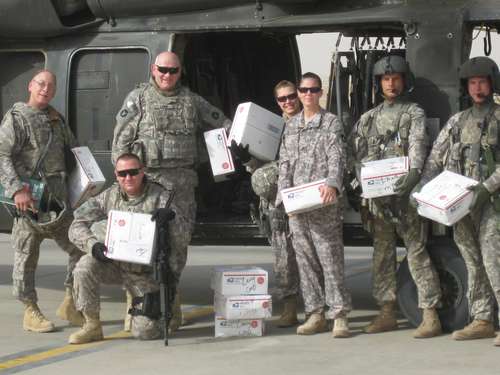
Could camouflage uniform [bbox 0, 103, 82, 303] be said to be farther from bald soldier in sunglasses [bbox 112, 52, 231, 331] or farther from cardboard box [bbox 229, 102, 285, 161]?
cardboard box [bbox 229, 102, 285, 161]

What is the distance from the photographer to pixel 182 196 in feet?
28.5

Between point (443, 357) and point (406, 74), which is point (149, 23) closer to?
point (406, 74)

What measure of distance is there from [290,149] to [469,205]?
1340 millimetres

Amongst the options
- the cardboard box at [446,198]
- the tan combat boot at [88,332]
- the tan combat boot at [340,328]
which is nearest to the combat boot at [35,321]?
the tan combat boot at [88,332]

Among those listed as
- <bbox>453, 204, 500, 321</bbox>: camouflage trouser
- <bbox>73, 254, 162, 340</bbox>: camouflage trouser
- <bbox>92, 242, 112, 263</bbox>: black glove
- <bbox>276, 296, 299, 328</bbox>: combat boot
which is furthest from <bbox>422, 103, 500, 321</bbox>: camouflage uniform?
<bbox>92, 242, 112, 263</bbox>: black glove

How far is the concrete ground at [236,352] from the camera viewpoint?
7219mm

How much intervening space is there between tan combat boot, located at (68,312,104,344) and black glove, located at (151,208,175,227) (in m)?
0.82

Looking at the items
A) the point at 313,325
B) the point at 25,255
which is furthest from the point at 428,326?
the point at 25,255

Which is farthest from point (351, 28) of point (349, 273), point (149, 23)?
point (349, 273)

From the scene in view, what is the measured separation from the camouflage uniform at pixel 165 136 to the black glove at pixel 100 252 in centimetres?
67

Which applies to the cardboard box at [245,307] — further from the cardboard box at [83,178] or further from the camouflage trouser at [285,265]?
the cardboard box at [83,178]

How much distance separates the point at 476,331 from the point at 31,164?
344 cm

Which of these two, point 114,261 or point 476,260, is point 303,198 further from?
point 114,261

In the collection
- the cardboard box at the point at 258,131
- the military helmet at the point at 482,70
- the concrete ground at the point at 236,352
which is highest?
the military helmet at the point at 482,70
